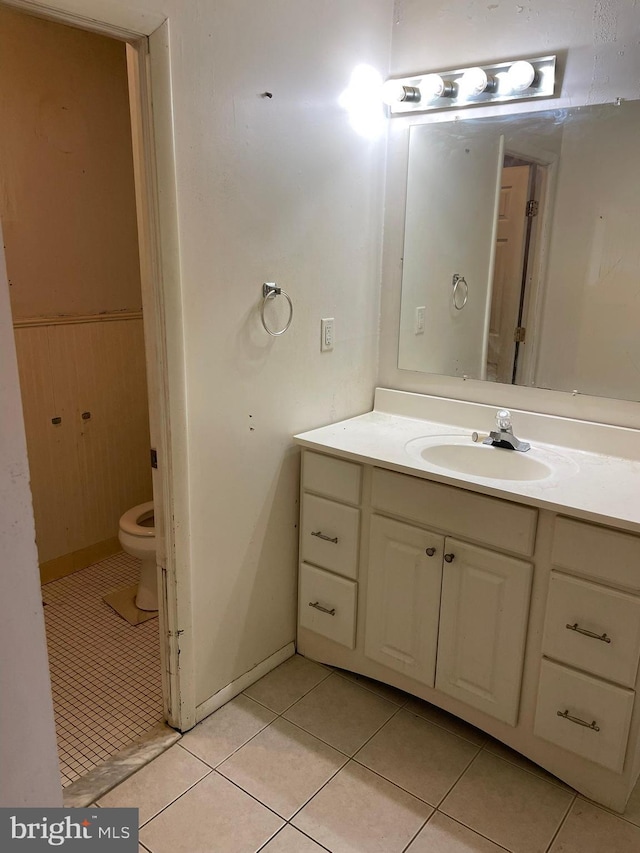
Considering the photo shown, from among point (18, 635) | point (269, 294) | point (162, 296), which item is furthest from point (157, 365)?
point (18, 635)

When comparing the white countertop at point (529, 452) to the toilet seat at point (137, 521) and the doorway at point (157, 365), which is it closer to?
the doorway at point (157, 365)

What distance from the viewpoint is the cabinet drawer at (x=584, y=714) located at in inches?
63.1

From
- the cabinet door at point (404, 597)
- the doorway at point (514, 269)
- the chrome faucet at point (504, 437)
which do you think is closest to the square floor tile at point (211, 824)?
the cabinet door at point (404, 597)

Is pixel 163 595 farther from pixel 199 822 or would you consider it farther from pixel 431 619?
pixel 431 619

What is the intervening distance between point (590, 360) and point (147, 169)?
1367mm

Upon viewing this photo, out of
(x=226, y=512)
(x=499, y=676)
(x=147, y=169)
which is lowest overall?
(x=499, y=676)

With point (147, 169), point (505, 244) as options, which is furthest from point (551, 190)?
point (147, 169)

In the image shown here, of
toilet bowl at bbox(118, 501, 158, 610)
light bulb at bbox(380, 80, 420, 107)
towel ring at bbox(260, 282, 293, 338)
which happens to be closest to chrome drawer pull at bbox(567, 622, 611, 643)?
towel ring at bbox(260, 282, 293, 338)

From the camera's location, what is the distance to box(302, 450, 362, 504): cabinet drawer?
2.00 m

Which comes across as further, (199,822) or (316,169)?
(316,169)

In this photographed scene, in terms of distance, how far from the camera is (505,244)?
2100mm

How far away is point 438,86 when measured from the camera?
6.78 ft

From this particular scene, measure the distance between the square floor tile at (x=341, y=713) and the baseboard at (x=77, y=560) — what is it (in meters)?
1.29

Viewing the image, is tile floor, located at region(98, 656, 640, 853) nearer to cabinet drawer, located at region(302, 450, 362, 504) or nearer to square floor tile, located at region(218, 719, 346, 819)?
square floor tile, located at region(218, 719, 346, 819)
